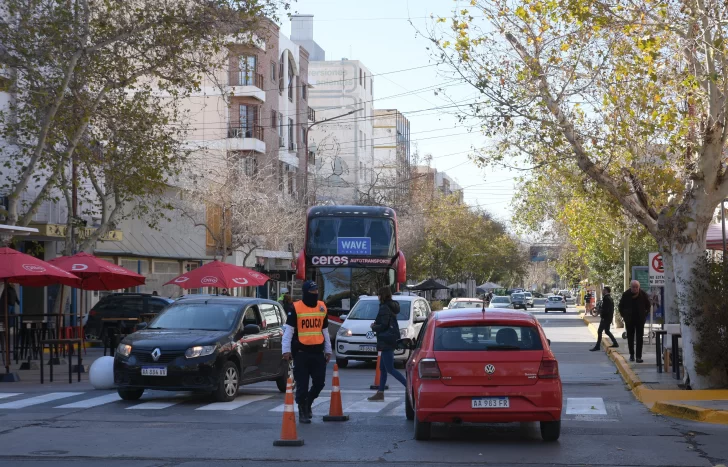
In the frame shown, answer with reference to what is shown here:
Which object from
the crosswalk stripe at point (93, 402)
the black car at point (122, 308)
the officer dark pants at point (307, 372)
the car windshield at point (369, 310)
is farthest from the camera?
the black car at point (122, 308)

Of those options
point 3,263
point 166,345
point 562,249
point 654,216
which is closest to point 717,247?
point 654,216

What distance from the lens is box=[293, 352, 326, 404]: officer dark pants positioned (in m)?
14.0

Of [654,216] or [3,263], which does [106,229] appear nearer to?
[3,263]

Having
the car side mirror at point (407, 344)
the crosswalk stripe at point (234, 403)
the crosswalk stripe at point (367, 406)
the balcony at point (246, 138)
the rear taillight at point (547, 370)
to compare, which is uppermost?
the balcony at point (246, 138)

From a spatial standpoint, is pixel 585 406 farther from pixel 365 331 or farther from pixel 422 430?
pixel 365 331

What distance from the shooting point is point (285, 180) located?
185ft

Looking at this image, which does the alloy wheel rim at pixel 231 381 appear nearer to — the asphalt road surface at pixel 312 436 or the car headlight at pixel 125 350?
the asphalt road surface at pixel 312 436

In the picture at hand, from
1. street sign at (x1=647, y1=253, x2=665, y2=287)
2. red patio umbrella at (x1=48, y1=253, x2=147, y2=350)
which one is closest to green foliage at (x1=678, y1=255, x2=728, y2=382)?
red patio umbrella at (x1=48, y1=253, x2=147, y2=350)

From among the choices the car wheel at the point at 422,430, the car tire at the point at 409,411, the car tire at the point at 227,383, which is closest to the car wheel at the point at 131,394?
the car tire at the point at 227,383

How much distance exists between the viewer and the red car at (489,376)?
11.8 meters

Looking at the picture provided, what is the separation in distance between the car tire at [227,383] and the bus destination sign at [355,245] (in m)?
13.1

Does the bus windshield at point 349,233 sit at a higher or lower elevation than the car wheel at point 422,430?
higher

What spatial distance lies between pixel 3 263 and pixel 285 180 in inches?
1402

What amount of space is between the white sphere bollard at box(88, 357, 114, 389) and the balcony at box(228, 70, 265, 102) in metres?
38.3
